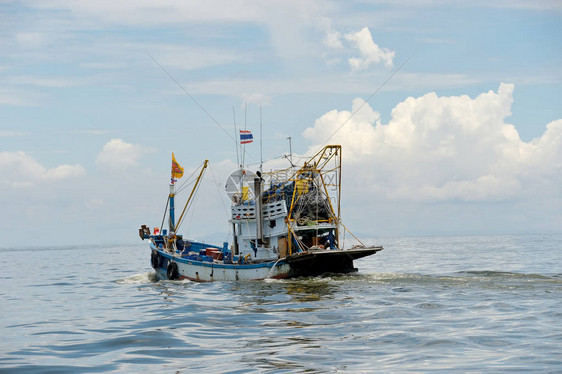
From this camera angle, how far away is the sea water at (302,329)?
13914 millimetres

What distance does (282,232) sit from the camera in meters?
33.8

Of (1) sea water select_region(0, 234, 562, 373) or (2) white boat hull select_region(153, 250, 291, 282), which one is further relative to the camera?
(2) white boat hull select_region(153, 250, 291, 282)

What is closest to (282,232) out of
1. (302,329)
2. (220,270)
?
(220,270)

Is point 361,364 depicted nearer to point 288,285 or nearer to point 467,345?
point 467,345

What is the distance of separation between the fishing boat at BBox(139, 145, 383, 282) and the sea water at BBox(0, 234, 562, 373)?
166 centimetres

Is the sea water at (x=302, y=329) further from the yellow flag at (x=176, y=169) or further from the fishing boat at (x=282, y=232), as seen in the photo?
the yellow flag at (x=176, y=169)

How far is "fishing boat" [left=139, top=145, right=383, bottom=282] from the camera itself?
32.6 m

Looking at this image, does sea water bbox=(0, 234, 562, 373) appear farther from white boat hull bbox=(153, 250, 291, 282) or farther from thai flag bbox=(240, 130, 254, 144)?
thai flag bbox=(240, 130, 254, 144)

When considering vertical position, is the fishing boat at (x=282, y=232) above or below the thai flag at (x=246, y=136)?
below

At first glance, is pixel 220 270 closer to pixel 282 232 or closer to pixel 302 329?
pixel 282 232

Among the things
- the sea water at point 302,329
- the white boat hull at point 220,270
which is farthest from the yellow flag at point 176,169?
the sea water at point 302,329

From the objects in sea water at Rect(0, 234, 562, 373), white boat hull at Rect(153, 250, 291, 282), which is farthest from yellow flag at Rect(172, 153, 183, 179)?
sea water at Rect(0, 234, 562, 373)

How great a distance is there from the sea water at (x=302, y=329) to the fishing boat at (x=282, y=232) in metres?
1.66

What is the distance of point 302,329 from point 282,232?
15551 millimetres
